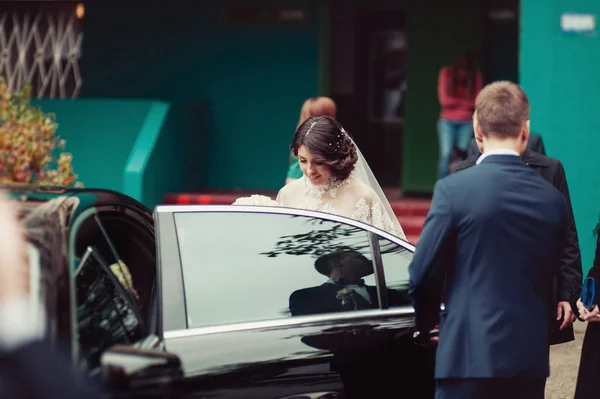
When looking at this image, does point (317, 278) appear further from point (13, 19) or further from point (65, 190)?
point (13, 19)

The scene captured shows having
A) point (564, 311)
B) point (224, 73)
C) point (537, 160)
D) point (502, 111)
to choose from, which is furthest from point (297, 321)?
point (224, 73)

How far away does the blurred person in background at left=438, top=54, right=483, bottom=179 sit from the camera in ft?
38.8

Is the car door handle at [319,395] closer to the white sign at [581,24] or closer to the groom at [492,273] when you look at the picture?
the groom at [492,273]

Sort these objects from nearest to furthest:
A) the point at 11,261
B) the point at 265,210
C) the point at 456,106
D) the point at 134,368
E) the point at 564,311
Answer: the point at 11,261 < the point at 134,368 < the point at 265,210 < the point at 564,311 < the point at 456,106

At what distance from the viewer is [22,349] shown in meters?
2.67

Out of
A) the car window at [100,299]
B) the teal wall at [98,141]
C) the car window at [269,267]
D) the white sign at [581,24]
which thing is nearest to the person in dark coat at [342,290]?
the car window at [269,267]

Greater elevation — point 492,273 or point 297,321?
point 492,273

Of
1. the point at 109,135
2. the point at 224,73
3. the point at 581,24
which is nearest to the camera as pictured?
the point at 581,24

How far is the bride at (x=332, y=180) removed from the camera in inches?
217

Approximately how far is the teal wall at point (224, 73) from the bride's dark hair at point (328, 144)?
767cm

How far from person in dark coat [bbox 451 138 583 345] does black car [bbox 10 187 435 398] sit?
30.7 inches

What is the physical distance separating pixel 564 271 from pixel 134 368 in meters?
2.75

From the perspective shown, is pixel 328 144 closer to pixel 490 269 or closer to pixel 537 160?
pixel 537 160

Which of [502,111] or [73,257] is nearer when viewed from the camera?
[73,257]
